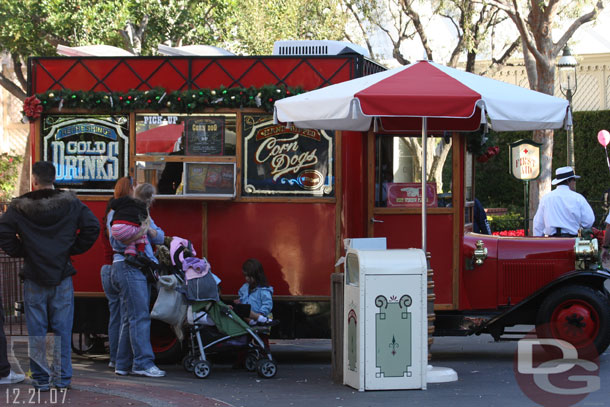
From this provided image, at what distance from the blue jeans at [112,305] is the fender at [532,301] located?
3.34 metres

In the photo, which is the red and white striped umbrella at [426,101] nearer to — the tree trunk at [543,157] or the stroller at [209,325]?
the stroller at [209,325]

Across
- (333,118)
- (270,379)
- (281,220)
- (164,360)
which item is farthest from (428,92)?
(164,360)

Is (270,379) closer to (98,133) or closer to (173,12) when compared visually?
(98,133)

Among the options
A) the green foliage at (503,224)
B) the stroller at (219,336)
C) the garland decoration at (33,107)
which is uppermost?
the garland decoration at (33,107)

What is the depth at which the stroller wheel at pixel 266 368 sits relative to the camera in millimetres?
8070

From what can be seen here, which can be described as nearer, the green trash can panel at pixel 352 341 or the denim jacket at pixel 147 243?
the green trash can panel at pixel 352 341

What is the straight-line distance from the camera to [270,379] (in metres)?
8.06

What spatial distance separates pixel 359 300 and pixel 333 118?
1.53 m

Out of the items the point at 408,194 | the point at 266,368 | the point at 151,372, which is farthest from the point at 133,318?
the point at 408,194

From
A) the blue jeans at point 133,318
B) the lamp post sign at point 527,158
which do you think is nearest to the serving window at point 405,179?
the blue jeans at point 133,318

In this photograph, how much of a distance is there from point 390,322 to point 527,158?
425 inches

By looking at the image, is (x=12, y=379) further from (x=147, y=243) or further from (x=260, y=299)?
(x=260, y=299)

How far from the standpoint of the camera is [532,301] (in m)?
8.62

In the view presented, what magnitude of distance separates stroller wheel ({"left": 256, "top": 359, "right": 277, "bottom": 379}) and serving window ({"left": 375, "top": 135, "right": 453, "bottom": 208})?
6.22ft
